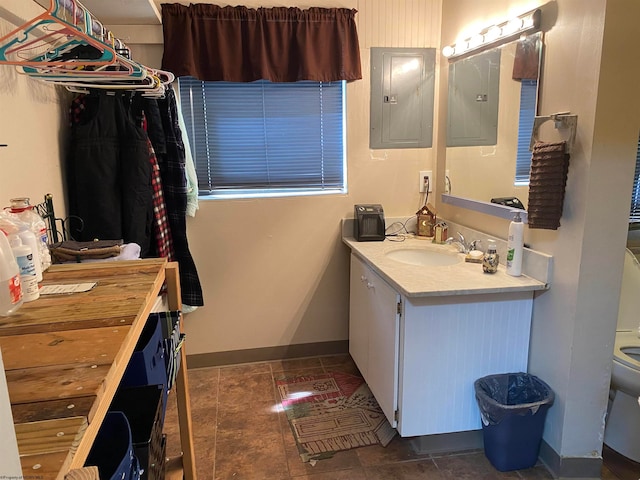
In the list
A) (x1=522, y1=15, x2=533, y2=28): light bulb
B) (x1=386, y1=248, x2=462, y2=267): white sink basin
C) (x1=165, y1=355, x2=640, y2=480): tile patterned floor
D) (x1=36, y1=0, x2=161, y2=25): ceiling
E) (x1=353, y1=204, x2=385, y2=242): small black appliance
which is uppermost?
(x1=36, y1=0, x2=161, y2=25): ceiling

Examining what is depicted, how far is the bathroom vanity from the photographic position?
1842mm

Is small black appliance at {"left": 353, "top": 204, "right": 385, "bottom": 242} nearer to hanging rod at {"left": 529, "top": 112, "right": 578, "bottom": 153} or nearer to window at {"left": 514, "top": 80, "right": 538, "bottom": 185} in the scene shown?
window at {"left": 514, "top": 80, "right": 538, "bottom": 185}

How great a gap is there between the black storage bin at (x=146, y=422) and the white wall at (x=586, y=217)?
151 cm

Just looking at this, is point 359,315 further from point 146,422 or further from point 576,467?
point 146,422

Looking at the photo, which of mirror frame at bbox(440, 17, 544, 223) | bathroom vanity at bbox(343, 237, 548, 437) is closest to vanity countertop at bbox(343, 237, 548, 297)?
bathroom vanity at bbox(343, 237, 548, 437)

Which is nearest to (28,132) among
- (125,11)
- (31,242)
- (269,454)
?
(31,242)

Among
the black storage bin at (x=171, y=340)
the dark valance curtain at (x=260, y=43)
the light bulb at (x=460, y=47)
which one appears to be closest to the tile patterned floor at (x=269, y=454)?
the black storage bin at (x=171, y=340)

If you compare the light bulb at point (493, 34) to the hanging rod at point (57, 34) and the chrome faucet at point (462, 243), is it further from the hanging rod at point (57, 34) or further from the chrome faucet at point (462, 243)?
the hanging rod at point (57, 34)

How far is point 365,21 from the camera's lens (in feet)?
8.55

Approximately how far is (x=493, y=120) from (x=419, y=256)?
0.79 meters

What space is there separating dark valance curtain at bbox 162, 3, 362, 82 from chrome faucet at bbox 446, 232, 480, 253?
1070mm

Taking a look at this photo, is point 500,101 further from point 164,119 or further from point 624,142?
point 164,119

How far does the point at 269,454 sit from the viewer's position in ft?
6.81

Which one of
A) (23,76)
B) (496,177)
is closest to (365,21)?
(496,177)
